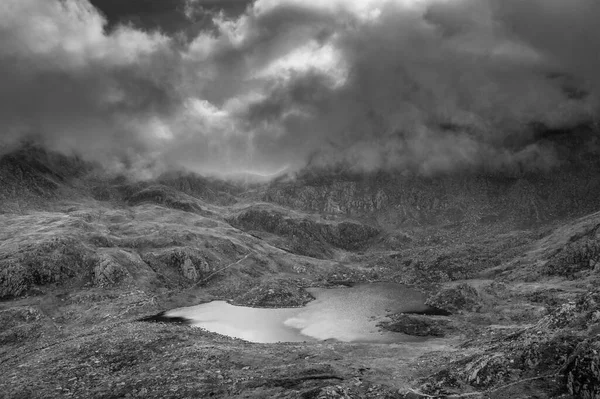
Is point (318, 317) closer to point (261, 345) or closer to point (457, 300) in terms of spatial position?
point (261, 345)

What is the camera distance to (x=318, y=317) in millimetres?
136750

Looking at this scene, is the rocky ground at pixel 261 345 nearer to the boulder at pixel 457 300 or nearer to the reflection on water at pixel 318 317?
the boulder at pixel 457 300

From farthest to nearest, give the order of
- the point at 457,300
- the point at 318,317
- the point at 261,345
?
1. the point at 457,300
2. the point at 318,317
3. the point at 261,345

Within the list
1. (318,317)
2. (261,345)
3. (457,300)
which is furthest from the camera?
(457,300)

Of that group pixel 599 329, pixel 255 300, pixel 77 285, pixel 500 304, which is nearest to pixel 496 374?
pixel 599 329

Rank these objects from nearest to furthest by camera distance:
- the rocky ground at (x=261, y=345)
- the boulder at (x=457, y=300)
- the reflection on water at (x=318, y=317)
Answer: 1. the rocky ground at (x=261, y=345)
2. the reflection on water at (x=318, y=317)
3. the boulder at (x=457, y=300)

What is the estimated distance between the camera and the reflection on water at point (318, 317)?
4291 inches

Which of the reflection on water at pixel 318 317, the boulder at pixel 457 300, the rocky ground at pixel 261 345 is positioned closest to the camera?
the rocky ground at pixel 261 345

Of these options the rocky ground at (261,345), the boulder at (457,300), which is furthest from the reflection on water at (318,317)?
the rocky ground at (261,345)

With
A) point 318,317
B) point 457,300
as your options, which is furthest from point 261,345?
point 457,300

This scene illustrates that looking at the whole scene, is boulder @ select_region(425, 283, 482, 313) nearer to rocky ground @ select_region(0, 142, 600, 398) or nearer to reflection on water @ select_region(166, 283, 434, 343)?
rocky ground @ select_region(0, 142, 600, 398)

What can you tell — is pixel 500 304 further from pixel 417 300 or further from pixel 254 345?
pixel 254 345

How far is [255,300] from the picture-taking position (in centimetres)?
16375

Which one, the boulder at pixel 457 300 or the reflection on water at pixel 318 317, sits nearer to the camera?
the reflection on water at pixel 318 317
